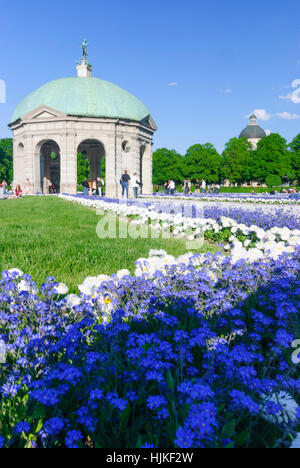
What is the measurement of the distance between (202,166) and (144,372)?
222 ft

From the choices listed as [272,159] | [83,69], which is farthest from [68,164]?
[272,159]

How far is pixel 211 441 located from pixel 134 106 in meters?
40.3

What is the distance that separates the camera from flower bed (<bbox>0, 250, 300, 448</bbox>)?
5.00 feet

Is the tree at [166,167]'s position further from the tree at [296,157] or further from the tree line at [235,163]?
the tree at [296,157]

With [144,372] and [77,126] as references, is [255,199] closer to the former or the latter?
[77,126]

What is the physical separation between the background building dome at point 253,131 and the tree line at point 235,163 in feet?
168

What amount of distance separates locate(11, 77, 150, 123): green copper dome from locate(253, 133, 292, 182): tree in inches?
1282

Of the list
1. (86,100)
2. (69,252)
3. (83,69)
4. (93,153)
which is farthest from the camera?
(93,153)

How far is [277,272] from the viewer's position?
12.0 feet

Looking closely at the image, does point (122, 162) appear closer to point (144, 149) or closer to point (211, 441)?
point (144, 149)

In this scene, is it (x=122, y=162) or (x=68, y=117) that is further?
(x=122, y=162)

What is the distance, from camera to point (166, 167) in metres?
71.1

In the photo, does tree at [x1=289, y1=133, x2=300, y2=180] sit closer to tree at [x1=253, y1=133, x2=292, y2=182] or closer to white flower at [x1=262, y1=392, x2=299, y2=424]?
tree at [x1=253, y1=133, x2=292, y2=182]
